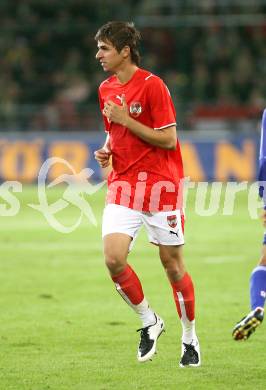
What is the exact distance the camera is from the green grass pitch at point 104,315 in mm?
6844

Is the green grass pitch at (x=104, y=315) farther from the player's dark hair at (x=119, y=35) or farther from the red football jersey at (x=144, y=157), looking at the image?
the player's dark hair at (x=119, y=35)

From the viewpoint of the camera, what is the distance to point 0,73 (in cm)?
2795

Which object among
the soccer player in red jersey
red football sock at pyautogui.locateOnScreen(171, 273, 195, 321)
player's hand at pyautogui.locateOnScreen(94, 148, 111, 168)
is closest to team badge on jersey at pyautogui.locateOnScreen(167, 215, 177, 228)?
the soccer player in red jersey

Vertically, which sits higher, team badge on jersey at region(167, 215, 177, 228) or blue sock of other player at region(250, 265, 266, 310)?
team badge on jersey at region(167, 215, 177, 228)

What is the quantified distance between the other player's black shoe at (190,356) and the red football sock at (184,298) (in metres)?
0.21

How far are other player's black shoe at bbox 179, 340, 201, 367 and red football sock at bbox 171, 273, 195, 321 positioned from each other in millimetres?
207

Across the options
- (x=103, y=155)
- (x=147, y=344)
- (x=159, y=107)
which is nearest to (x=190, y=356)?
(x=147, y=344)

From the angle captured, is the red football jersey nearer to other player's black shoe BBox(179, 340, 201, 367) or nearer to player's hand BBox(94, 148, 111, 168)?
player's hand BBox(94, 148, 111, 168)

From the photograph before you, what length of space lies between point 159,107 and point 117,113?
28 cm

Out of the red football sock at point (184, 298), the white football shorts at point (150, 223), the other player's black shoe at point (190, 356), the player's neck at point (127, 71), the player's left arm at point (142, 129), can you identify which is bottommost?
the other player's black shoe at point (190, 356)

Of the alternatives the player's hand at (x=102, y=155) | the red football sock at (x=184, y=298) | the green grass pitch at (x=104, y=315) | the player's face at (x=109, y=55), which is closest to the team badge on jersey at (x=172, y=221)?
the red football sock at (x=184, y=298)

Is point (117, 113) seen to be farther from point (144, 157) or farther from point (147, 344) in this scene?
point (147, 344)

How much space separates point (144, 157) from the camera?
7223mm

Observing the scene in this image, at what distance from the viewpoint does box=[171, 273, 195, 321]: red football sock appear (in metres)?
7.29
